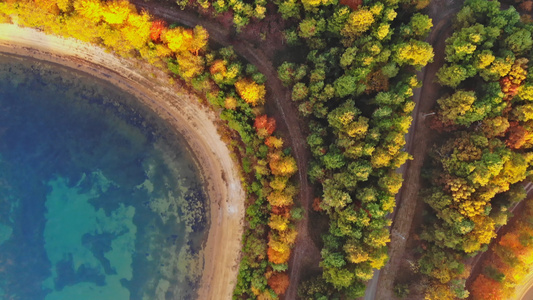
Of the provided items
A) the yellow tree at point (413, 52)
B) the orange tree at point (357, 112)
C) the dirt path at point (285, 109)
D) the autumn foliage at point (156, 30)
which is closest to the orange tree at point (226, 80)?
the autumn foliage at point (156, 30)

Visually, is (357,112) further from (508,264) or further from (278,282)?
(508,264)

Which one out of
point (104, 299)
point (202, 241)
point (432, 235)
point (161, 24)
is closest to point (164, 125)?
point (161, 24)

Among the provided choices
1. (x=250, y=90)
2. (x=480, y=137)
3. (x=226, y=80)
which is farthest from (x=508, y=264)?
(x=226, y=80)

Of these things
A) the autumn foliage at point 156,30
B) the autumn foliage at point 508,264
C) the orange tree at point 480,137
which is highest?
the autumn foliage at point 156,30

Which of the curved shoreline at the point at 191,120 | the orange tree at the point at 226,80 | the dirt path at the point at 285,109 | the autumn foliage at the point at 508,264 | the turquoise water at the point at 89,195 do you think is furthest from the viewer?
the turquoise water at the point at 89,195

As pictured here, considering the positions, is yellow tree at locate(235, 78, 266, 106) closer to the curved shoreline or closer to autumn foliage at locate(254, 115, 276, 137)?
autumn foliage at locate(254, 115, 276, 137)

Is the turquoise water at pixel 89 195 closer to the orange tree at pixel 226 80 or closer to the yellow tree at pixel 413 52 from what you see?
the orange tree at pixel 226 80

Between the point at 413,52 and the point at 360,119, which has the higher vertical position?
the point at 413,52
